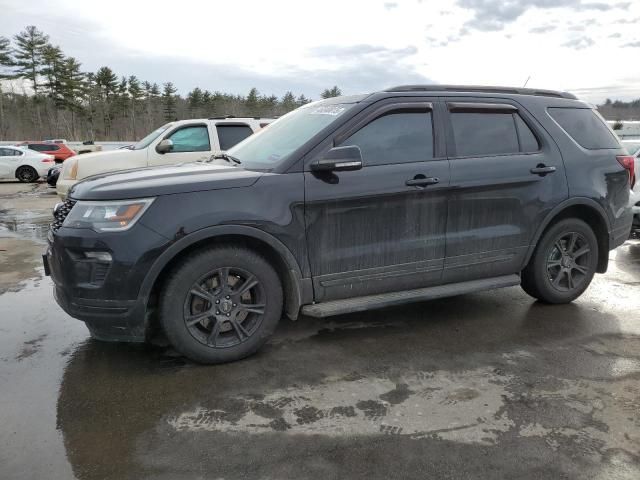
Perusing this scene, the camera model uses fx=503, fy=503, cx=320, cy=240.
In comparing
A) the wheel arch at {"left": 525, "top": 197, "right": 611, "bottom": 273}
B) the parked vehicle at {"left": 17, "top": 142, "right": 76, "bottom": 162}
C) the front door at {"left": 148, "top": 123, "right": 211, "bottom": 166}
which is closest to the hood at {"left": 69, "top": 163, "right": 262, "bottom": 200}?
the wheel arch at {"left": 525, "top": 197, "right": 611, "bottom": 273}

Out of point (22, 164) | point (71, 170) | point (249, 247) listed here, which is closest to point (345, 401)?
point (249, 247)

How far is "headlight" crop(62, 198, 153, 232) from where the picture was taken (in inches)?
126

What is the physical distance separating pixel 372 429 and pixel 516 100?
10.5 feet

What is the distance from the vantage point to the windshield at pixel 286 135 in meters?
3.78

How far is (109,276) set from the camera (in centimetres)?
318

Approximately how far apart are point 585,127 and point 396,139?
2144 mm

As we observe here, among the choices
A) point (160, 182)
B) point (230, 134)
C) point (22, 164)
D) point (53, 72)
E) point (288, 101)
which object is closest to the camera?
point (160, 182)

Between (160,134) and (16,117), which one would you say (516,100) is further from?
(16,117)

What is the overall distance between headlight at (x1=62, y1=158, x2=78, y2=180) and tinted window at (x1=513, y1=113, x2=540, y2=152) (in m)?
8.19

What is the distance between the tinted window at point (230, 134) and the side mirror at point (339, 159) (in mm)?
6396

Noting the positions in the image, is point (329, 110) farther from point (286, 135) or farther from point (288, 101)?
point (288, 101)

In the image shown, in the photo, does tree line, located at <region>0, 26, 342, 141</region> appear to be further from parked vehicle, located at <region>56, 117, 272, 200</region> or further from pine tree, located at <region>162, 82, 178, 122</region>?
parked vehicle, located at <region>56, 117, 272, 200</region>

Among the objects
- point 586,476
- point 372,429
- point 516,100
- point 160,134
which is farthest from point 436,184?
point 160,134

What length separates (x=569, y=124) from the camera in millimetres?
4688
